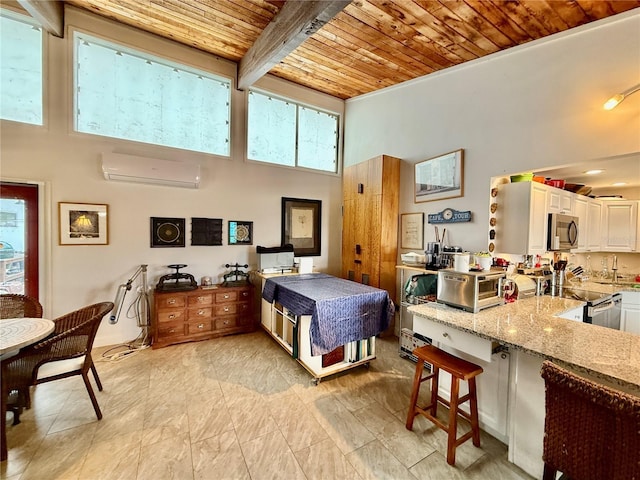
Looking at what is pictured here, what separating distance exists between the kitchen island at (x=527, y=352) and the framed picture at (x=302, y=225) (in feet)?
9.00

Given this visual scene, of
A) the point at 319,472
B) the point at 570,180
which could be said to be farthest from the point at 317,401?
the point at 570,180

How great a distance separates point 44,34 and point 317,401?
4887mm

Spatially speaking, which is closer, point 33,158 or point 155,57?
point 33,158

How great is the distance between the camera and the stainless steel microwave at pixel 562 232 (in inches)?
104

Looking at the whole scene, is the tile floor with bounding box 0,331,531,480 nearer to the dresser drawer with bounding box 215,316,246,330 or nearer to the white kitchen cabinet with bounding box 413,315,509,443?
the white kitchen cabinet with bounding box 413,315,509,443

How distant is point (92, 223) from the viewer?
10.3ft

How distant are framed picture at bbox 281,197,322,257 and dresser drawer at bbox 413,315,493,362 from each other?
2778 mm

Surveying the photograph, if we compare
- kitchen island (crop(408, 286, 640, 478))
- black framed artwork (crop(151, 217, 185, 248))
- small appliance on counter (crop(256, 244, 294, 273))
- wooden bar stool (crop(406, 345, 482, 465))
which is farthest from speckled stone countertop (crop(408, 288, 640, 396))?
black framed artwork (crop(151, 217, 185, 248))

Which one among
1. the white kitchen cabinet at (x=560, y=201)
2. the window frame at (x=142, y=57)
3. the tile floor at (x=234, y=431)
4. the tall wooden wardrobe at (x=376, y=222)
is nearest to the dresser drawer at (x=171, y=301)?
the tile floor at (x=234, y=431)

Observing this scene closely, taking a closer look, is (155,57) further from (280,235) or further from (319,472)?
(319,472)

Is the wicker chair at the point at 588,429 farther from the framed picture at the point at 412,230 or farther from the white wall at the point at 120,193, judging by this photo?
the white wall at the point at 120,193

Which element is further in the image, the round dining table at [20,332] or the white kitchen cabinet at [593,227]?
the white kitchen cabinet at [593,227]

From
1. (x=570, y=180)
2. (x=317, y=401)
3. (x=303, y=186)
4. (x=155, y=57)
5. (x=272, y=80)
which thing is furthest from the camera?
(x=303, y=186)

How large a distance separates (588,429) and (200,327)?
3603mm
